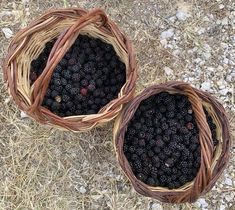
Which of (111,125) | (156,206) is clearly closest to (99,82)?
(111,125)

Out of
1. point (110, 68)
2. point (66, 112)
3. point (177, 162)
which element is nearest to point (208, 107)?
point (177, 162)

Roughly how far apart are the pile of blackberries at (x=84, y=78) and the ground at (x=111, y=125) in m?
0.23

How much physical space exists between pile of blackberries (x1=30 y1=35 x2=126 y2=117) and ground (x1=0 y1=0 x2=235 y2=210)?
0.23 m

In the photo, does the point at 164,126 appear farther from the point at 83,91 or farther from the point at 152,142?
the point at 83,91

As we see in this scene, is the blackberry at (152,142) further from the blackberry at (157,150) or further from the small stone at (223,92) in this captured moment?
the small stone at (223,92)

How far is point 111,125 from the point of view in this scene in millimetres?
2283

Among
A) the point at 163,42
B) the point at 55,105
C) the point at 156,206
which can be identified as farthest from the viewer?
the point at 163,42

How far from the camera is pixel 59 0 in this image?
239 centimetres

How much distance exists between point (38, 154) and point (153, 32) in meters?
0.73

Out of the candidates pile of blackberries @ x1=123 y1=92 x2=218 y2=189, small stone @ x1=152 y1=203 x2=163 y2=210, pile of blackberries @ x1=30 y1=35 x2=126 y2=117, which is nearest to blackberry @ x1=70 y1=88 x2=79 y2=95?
pile of blackberries @ x1=30 y1=35 x2=126 y2=117

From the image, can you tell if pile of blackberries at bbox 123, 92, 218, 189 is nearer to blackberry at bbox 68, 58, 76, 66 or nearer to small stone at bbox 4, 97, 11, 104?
blackberry at bbox 68, 58, 76, 66

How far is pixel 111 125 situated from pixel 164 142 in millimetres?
285

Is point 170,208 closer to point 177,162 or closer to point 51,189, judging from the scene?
point 177,162

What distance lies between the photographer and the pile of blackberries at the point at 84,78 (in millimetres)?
2070
